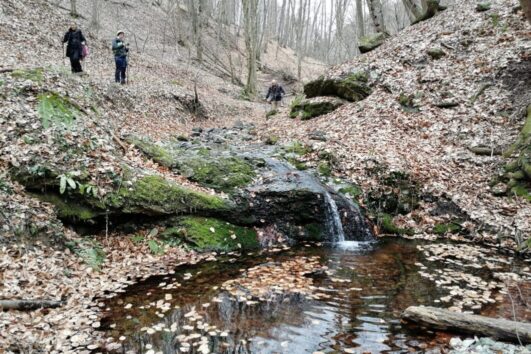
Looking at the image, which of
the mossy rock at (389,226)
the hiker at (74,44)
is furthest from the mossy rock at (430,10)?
the hiker at (74,44)

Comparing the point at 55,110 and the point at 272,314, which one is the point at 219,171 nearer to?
the point at 55,110

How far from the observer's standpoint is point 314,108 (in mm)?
16172

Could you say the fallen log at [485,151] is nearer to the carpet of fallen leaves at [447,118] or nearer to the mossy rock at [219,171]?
the carpet of fallen leaves at [447,118]

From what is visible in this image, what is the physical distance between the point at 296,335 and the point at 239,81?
2329cm

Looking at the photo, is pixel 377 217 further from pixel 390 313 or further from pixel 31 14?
pixel 31 14

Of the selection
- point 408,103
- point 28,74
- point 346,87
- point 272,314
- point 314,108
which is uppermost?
point 346,87

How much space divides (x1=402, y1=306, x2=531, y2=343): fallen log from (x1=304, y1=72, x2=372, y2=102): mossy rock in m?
11.0

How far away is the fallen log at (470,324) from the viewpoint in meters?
4.77

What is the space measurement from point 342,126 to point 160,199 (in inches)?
287

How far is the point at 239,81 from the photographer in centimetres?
2702

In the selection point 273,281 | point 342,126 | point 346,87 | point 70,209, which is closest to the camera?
point 273,281

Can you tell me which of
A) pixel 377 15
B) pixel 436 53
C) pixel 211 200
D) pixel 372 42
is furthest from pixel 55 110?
pixel 377 15

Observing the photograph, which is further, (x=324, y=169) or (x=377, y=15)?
(x=377, y=15)

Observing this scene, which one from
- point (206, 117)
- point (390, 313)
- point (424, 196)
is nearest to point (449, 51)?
point (424, 196)
